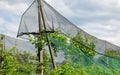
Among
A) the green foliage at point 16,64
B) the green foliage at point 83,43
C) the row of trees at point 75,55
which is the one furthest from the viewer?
the green foliage at point 16,64

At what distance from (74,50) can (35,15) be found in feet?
5.30

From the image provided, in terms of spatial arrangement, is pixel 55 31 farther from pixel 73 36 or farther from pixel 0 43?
pixel 0 43

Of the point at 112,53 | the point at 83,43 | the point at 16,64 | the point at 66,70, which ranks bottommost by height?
the point at 16,64

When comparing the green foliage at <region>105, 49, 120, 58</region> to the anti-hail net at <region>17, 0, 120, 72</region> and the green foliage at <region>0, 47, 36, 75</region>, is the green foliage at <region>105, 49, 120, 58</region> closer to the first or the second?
the anti-hail net at <region>17, 0, 120, 72</region>

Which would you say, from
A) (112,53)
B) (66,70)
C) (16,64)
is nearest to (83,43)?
(66,70)

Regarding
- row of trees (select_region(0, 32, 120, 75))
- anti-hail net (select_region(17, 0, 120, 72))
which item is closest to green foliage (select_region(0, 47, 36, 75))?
row of trees (select_region(0, 32, 120, 75))

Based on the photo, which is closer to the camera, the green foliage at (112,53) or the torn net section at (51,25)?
the torn net section at (51,25)

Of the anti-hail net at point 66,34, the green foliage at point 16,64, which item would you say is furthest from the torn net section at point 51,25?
the green foliage at point 16,64

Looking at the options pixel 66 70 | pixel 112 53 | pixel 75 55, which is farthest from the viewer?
pixel 112 53

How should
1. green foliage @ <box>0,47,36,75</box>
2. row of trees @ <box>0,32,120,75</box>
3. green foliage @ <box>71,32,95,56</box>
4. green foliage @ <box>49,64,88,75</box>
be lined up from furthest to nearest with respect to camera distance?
green foliage @ <box>0,47,36,75</box>
green foliage @ <box>71,32,95,56</box>
row of trees @ <box>0,32,120,75</box>
green foliage @ <box>49,64,88,75</box>

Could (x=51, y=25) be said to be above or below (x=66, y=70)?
above

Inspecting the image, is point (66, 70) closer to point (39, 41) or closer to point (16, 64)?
point (39, 41)

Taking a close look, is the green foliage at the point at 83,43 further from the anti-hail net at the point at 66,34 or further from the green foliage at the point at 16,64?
the green foliage at the point at 16,64

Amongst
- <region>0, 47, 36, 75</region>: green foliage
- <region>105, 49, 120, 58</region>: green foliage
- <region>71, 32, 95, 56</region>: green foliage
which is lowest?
<region>0, 47, 36, 75</region>: green foliage
